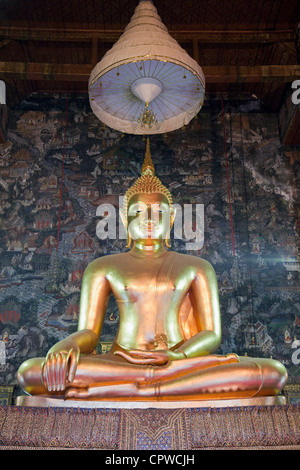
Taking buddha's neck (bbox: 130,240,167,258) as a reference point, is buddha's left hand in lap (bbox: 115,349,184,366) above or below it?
below

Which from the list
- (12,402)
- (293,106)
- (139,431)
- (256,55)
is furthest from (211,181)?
(139,431)

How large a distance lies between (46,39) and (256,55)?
6.82ft

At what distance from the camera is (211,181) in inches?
210

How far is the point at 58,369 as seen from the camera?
2643 mm

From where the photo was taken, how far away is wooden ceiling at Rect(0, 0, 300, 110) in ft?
15.9

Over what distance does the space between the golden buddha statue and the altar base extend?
420 millimetres

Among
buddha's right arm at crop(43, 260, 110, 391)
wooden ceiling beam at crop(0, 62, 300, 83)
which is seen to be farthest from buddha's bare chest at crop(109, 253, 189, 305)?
wooden ceiling beam at crop(0, 62, 300, 83)

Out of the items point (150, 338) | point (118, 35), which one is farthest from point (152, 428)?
point (118, 35)

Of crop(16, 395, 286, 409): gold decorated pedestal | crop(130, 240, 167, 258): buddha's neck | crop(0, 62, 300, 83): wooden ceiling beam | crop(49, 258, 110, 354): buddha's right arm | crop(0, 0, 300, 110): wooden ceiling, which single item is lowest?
crop(16, 395, 286, 409): gold decorated pedestal

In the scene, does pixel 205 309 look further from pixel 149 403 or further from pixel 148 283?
pixel 149 403

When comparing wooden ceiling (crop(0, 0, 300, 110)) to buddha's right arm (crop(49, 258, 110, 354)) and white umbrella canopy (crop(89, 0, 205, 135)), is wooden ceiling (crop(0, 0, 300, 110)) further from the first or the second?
buddha's right arm (crop(49, 258, 110, 354))

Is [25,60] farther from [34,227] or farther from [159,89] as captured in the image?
[159,89]

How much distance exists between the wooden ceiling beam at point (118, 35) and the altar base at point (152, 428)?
Result: 3.89m

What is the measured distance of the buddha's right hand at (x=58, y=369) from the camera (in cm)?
263
